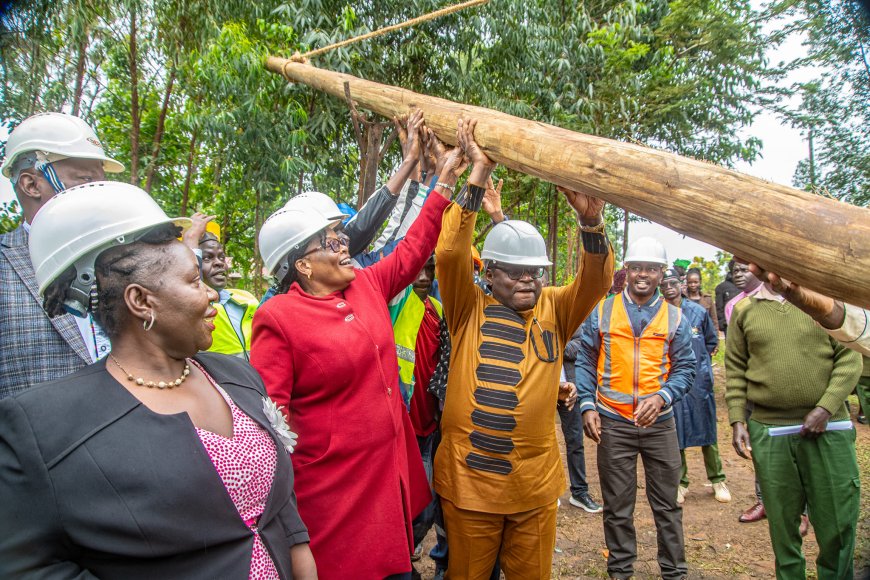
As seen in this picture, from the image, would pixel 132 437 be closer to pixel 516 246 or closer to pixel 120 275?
pixel 120 275

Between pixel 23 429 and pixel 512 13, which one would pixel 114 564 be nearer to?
pixel 23 429

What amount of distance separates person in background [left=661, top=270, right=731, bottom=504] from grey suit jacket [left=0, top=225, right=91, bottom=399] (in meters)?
4.45

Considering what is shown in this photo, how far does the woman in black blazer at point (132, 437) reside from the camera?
46.6 inches

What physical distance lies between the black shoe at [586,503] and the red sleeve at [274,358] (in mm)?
3571

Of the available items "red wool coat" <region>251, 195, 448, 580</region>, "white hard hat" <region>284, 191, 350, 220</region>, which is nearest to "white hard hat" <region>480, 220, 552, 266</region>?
"white hard hat" <region>284, 191, 350, 220</region>

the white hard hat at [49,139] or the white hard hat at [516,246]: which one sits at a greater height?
the white hard hat at [49,139]

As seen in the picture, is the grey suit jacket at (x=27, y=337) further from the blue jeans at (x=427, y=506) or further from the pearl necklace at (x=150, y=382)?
the blue jeans at (x=427, y=506)

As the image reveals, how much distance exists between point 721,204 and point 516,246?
5.10 ft

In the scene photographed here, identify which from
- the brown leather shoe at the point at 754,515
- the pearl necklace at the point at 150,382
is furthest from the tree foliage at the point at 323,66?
the brown leather shoe at the point at 754,515

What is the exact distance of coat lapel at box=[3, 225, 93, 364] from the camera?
1901 millimetres

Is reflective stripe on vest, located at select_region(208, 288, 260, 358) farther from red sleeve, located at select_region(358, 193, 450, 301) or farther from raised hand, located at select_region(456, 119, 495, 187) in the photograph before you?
raised hand, located at select_region(456, 119, 495, 187)

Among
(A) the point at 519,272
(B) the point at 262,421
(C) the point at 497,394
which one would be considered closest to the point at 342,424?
(B) the point at 262,421

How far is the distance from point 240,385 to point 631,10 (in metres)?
7.02

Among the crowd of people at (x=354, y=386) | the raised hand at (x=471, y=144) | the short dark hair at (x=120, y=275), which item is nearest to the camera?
the crowd of people at (x=354, y=386)
